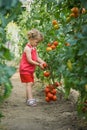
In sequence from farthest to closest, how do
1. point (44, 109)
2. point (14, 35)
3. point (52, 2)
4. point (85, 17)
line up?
1. point (14, 35)
2. point (44, 109)
3. point (52, 2)
4. point (85, 17)

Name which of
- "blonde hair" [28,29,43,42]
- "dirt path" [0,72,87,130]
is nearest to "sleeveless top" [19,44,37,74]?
"blonde hair" [28,29,43,42]

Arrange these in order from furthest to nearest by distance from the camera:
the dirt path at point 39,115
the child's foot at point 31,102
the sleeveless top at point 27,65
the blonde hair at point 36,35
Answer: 1. the sleeveless top at point 27,65
2. the blonde hair at point 36,35
3. the child's foot at point 31,102
4. the dirt path at point 39,115

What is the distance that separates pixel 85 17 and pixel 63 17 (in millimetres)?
923

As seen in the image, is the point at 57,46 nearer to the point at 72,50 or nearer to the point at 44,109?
the point at 44,109

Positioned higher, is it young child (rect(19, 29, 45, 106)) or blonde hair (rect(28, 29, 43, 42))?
blonde hair (rect(28, 29, 43, 42))

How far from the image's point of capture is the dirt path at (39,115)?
3.76 metres

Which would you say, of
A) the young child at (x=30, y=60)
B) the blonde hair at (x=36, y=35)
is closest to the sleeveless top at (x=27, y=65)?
the young child at (x=30, y=60)

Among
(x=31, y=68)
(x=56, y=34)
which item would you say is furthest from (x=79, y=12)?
(x=31, y=68)

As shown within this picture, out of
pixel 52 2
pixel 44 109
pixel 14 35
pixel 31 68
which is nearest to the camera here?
pixel 52 2

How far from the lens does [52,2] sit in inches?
137

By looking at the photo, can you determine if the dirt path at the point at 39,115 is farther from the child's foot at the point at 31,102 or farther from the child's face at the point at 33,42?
the child's face at the point at 33,42

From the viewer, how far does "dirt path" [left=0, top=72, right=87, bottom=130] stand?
3760 millimetres

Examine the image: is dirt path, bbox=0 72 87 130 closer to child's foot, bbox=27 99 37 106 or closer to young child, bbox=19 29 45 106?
child's foot, bbox=27 99 37 106

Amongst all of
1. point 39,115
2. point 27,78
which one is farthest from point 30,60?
point 39,115
